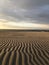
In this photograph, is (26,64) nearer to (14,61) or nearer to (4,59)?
(14,61)

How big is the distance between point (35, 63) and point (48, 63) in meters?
0.42

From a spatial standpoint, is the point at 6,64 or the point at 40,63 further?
the point at 40,63

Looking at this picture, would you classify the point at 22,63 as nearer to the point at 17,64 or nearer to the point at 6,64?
the point at 17,64

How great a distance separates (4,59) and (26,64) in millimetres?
748

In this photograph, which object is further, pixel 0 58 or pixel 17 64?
pixel 0 58

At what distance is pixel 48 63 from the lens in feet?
16.3

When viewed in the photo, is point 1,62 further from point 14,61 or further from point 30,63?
point 30,63

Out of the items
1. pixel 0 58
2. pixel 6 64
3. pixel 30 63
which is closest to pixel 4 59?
pixel 0 58

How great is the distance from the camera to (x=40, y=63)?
4.88m

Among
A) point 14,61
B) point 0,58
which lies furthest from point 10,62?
point 0,58

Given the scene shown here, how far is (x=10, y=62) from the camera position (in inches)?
187

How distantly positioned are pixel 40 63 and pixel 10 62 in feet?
3.04

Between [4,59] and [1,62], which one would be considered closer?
[1,62]

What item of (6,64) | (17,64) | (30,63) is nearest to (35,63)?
(30,63)
